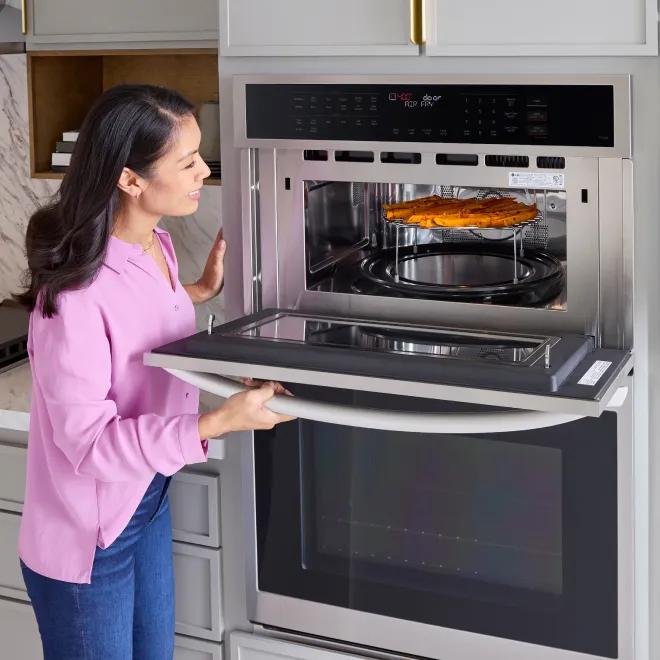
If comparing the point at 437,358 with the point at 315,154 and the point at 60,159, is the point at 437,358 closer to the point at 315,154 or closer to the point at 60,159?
the point at 315,154

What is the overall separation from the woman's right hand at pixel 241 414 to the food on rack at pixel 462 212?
333mm

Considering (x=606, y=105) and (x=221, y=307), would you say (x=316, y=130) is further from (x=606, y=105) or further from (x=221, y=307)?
(x=221, y=307)

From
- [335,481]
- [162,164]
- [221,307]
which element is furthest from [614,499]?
[221,307]

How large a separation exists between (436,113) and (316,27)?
0.22 meters

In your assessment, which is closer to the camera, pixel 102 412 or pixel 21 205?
pixel 102 412

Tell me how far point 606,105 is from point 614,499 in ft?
1.72

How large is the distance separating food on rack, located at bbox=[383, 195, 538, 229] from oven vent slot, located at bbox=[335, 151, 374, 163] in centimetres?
10

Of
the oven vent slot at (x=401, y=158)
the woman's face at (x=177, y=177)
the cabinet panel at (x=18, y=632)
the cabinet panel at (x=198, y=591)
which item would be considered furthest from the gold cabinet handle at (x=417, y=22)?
the cabinet panel at (x=18, y=632)

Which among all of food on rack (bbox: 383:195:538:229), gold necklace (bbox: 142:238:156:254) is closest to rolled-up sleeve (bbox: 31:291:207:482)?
gold necklace (bbox: 142:238:156:254)

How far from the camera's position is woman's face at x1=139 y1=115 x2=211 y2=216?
1604 millimetres

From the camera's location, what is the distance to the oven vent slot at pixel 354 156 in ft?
5.55

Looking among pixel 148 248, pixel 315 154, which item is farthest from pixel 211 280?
pixel 315 154

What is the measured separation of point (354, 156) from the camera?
170 centimetres

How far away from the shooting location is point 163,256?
1.80m
